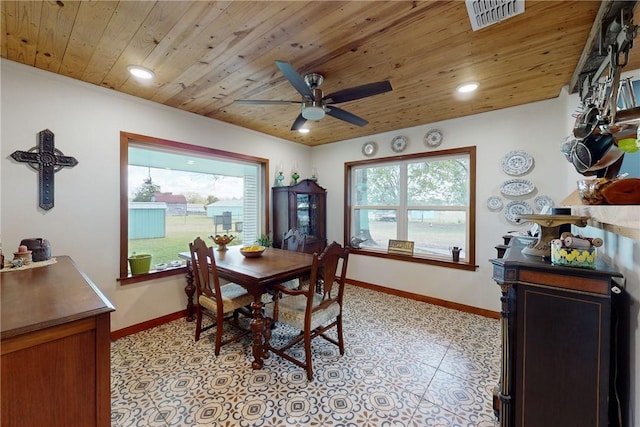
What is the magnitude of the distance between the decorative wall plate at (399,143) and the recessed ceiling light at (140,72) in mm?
3052

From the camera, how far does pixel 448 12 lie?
1.51 m

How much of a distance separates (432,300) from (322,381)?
2158 mm

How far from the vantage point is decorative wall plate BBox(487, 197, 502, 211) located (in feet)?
9.85

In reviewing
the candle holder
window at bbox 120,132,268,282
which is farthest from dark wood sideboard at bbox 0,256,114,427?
the candle holder

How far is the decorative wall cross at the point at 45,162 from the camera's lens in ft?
7.01

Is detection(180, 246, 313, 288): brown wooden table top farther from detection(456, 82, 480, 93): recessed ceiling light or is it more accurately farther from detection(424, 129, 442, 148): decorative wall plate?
detection(424, 129, 442, 148): decorative wall plate

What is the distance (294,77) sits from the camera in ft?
5.83

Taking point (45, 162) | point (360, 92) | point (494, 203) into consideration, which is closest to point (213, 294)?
point (45, 162)

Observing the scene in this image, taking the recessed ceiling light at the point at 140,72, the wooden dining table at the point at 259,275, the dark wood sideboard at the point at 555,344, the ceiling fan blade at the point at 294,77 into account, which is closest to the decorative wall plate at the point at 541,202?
the dark wood sideboard at the point at 555,344

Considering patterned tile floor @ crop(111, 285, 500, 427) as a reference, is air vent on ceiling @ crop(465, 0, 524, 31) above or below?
above

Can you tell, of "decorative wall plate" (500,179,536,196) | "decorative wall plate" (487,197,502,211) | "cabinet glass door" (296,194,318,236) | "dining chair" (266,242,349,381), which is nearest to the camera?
"dining chair" (266,242,349,381)

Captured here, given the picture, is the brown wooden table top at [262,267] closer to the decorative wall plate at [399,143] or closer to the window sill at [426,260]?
the window sill at [426,260]

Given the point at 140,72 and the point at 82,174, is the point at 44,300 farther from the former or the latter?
the point at 140,72

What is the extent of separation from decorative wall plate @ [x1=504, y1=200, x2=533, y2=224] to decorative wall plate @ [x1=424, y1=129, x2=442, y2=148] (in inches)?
45.8
